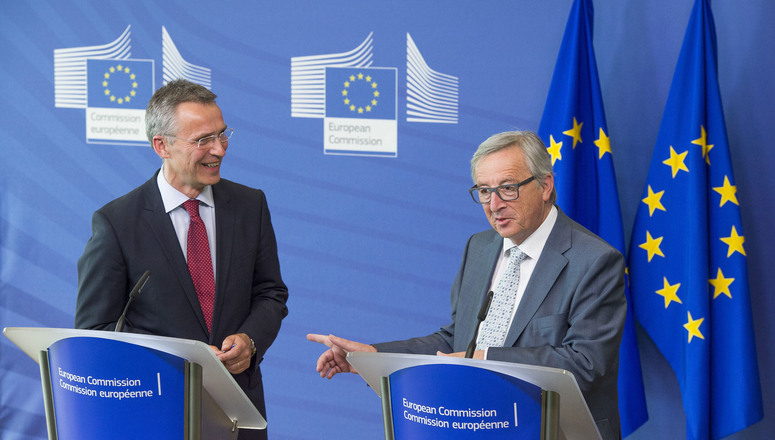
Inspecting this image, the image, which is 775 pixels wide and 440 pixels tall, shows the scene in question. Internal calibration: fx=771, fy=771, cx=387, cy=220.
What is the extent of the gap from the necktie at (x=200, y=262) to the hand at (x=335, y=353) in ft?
1.22

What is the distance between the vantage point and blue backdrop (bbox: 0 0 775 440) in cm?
368

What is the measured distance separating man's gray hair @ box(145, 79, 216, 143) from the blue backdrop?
157 cm

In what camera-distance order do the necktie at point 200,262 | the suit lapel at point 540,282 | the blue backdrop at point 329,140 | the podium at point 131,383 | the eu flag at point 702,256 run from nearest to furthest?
the podium at point 131,383, the suit lapel at point 540,282, the necktie at point 200,262, the eu flag at point 702,256, the blue backdrop at point 329,140

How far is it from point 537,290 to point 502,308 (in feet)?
0.42

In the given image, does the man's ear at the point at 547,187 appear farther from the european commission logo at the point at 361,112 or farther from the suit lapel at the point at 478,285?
the european commission logo at the point at 361,112

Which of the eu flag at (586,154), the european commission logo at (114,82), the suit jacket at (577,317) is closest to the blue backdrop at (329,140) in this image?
the european commission logo at (114,82)

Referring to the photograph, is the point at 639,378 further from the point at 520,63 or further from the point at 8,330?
the point at 8,330

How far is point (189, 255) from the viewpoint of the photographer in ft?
7.84

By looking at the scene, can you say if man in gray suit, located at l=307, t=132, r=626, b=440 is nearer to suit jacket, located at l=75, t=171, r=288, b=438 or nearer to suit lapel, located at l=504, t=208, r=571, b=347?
suit lapel, located at l=504, t=208, r=571, b=347

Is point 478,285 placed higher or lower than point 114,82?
lower

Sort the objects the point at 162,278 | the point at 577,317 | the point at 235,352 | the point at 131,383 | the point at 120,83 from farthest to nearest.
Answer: the point at 120,83, the point at 162,278, the point at 235,352, the point at 577,317, the point at 131,383

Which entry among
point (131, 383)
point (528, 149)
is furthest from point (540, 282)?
point (131, 383)

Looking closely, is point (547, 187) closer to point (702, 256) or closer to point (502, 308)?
point (502, 308)

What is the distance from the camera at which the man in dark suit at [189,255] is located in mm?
2275
